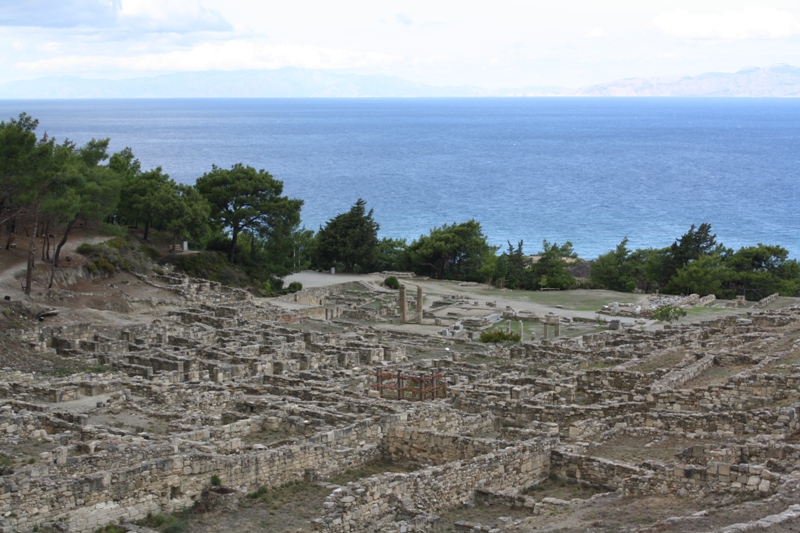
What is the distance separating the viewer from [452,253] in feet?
241

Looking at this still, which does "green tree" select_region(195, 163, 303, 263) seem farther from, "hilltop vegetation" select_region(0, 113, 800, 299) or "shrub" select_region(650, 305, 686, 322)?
"shrub" select_region(650, 305, 686, 322)

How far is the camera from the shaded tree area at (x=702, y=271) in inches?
2487

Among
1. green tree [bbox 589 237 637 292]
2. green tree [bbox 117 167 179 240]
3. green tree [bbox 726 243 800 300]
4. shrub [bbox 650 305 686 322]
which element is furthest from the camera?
green tree [bbox 589 237 637 292]

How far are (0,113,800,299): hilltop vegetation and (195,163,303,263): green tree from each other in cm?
7

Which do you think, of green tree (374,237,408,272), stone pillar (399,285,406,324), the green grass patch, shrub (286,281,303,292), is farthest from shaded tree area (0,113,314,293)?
the green grass patch

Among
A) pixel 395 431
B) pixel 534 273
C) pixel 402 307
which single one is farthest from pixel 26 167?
pixel 534 273

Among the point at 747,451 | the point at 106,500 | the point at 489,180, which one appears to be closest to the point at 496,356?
the point at 747,451

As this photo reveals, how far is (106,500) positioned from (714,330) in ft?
86.7

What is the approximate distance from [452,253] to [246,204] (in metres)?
18.1

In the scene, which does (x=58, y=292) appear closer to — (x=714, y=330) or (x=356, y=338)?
(x=356, y=338)

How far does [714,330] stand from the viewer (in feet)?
123

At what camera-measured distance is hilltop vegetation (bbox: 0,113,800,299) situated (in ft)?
146

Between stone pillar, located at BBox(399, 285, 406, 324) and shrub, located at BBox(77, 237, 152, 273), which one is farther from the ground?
shrub, located at BBox(77, 237, 152, 273)

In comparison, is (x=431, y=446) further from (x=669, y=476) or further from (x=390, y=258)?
(x=390, y=258)
